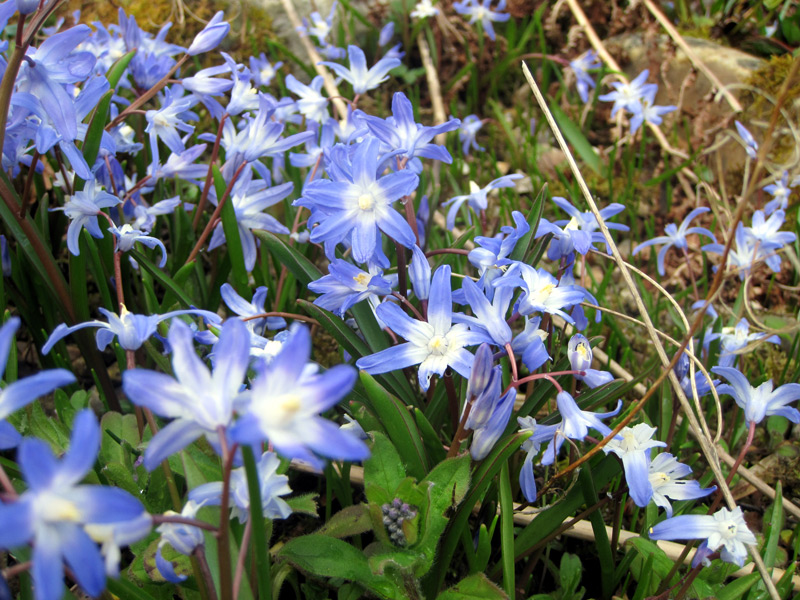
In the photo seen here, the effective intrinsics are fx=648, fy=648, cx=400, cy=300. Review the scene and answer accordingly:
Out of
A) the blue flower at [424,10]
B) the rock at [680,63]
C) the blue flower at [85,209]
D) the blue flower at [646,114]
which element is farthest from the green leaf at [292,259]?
the rock at [680,63]

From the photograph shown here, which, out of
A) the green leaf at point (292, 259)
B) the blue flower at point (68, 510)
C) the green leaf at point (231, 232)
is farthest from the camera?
the green leaf at point (231, 232)

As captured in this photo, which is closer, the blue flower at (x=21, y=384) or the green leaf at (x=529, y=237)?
the blue flower at (x=21, y=384)

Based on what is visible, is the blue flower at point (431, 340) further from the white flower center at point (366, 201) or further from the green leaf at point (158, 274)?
the green leaf at point (158, 274)

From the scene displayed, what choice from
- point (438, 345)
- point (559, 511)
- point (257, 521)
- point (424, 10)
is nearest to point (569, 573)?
point (559, 511)

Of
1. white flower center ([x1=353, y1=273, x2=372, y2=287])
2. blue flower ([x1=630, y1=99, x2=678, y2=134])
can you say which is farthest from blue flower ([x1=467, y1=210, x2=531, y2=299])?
blue flower ([x1=630, y1=99, x2=678, y2=134])

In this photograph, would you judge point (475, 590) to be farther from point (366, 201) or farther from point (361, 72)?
point (361, 72)

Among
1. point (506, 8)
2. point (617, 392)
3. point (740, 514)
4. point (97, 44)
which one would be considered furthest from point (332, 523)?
point (506, 8)

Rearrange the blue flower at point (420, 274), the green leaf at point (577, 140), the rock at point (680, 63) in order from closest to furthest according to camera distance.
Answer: the blue flower at point (420, 274) < the green leaf at point (577, 140) < the rock at point (680, 63)
